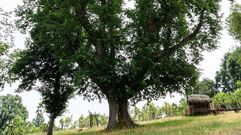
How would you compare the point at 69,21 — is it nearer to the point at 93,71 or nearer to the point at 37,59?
the point at 93,71

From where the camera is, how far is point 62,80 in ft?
139

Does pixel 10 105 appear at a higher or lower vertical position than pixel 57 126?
higher

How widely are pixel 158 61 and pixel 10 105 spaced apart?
110m

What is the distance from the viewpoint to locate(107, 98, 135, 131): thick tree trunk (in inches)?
1273

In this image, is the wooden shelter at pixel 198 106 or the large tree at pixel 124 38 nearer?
the large tree at pixel 124 38

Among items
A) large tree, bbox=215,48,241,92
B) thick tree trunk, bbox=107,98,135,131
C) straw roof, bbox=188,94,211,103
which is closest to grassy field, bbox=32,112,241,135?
thick tree trunk, bbox=107,98,135,131

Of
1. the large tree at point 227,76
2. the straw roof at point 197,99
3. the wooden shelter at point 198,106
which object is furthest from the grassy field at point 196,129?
the large tree at point 227,76

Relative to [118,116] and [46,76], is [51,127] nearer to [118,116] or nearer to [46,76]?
[46,76]

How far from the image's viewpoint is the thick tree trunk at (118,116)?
32.3 meters

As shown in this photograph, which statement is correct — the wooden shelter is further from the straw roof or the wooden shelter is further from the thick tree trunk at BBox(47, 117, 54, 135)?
the thick tree trunk at BBox(47, 117, 54, 135)

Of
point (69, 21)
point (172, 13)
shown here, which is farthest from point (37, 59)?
point (172, 13)

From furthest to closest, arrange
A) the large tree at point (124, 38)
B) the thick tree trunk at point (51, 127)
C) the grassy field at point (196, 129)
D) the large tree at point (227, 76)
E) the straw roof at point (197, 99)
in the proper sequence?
the large tree at point (227, 76) → the straw roof at point (197, 99) → the thick tree trunk at point (51, 127) → the large tree at point (124, 38) → the grassy field at point (196, 129)

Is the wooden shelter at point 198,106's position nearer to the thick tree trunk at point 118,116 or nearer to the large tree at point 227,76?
the thick tree trunk at point 118,116

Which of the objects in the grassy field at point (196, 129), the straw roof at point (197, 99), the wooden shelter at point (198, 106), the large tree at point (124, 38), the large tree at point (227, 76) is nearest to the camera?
the grassy field at point (196, 129)
